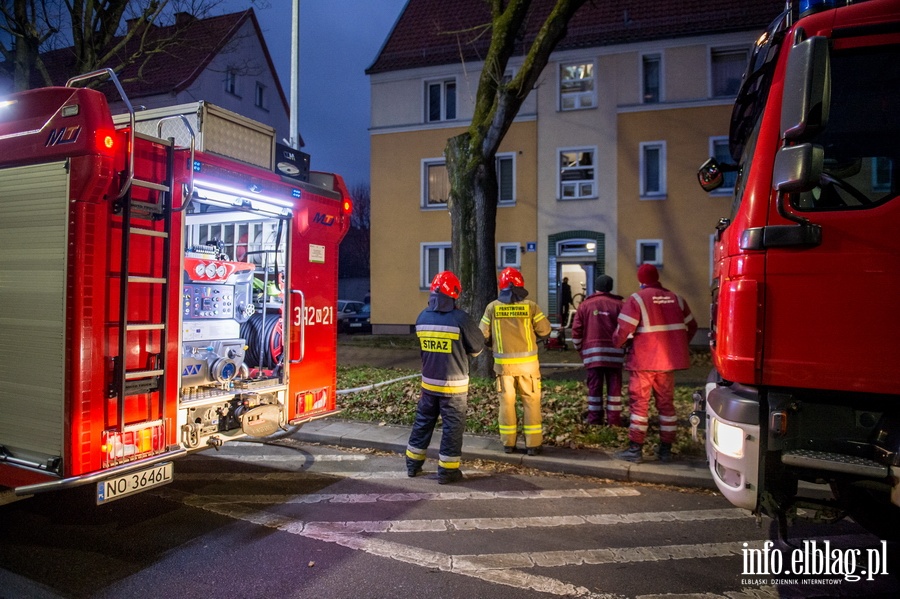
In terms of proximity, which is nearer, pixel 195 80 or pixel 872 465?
pixel 872 465

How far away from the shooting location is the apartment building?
17.0 metres

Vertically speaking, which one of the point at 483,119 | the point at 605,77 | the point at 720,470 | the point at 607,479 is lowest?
the point at 607,479

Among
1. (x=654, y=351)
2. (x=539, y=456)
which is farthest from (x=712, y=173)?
(x=539, y=456)

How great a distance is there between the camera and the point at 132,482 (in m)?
3.62

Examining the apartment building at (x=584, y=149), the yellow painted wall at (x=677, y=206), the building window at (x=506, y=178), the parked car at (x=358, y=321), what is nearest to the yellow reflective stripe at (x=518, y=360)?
the apartment building at (x=584, y=149)

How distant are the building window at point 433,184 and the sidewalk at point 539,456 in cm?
1293

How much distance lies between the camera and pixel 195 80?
2238 centimetres

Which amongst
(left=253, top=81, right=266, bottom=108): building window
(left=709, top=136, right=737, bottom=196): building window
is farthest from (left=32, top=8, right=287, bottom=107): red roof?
(left=709, top=136, right=737, bottom=196): building window

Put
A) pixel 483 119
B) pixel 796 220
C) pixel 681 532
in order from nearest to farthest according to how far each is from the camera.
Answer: pixel 796 220, pixel 681 532, pixel 483 119

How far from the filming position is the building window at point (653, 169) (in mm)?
17297

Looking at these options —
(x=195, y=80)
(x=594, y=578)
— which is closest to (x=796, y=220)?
(x=594, y=578)

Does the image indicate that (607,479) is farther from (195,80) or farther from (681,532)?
(195,80)

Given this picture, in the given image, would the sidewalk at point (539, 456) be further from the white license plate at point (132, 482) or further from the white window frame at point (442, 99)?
the white window frame at point (442, 99)

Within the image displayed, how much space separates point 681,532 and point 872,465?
6.37ft
